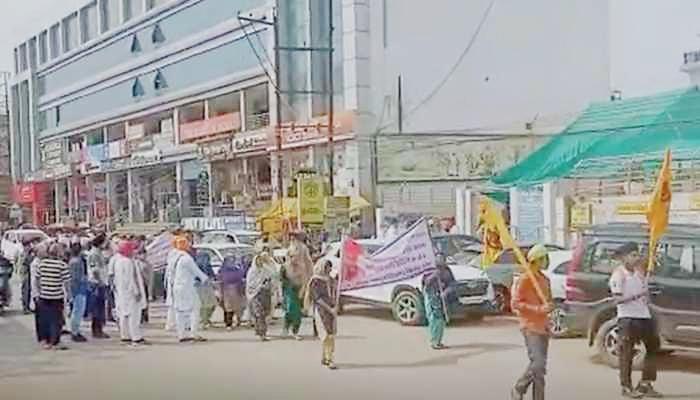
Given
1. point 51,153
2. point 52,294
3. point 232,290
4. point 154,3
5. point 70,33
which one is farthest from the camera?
point 51,153

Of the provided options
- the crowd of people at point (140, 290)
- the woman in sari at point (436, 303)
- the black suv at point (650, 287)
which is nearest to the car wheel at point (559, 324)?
the black suv at point (650, 287)

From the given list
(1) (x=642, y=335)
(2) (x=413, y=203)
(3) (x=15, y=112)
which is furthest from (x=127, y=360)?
(3) (x=15, y=112)

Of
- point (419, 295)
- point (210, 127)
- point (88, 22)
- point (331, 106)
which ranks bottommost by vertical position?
point (419, 295)

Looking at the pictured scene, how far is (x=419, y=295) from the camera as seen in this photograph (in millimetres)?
17266

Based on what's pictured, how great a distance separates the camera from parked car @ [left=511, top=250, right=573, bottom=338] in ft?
46.8

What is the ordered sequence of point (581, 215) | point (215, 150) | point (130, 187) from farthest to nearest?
1. point (130, 187)
2. point (215, 150)
3. point (581, 215)

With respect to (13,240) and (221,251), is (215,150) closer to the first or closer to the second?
(13,240)

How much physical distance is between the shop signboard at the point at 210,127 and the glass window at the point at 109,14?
48.6ft

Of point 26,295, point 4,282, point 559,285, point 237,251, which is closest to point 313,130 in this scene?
point 237,251

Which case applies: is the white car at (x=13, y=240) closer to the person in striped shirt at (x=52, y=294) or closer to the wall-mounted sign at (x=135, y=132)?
the person in striped shirt at (x=52, y=294)

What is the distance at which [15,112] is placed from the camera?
83000 millimetres

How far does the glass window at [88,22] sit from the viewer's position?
66.4 metres

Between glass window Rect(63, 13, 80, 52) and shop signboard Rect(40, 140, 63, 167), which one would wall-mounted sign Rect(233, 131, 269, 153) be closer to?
glass window Rect(63, 13, 80, 52)

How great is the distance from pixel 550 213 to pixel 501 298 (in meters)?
7.35
